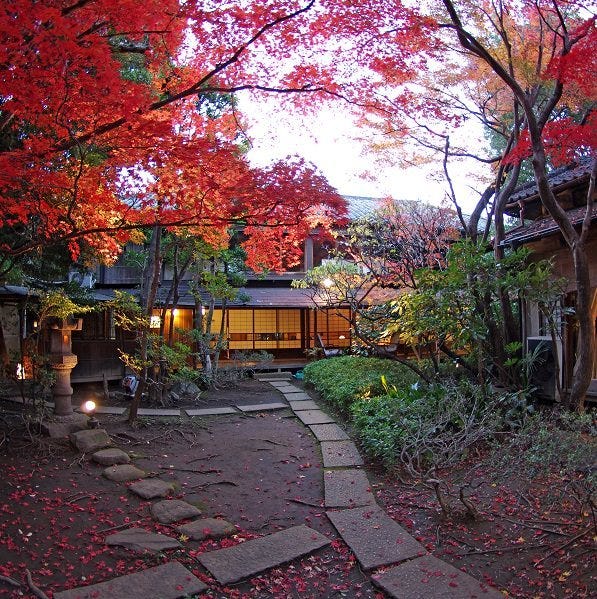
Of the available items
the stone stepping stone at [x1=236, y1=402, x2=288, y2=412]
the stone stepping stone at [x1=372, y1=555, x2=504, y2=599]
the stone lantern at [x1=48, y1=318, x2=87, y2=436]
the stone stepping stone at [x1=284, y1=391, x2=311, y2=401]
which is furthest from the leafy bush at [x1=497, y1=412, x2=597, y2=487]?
the stone stepping stone at [x1=284, y1=391, x2=311, y2=401]

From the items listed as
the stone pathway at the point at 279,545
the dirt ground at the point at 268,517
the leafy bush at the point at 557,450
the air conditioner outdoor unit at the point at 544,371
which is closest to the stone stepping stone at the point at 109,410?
the dirt ground at the point at 268,517

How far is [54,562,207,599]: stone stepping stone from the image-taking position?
13.0 ft

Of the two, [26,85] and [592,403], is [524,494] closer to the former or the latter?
[592,403]

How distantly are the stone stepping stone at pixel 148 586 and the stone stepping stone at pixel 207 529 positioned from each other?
75cm

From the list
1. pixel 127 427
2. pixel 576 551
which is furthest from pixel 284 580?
pixel 127 427

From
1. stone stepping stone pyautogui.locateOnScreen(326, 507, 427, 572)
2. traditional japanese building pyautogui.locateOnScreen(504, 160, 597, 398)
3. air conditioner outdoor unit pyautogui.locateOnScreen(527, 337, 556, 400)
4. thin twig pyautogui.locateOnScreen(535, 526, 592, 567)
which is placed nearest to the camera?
thin twig pyautogui.locateOnScreen(535, 526, 592, 567)

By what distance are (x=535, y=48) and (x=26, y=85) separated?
7.22 m

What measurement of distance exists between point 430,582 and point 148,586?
2.36 m

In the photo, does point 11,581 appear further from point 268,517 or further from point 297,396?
point 297,396

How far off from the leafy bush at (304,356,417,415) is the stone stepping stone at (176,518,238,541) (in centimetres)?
544

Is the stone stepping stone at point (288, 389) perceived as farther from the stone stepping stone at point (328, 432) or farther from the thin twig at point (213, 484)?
the thin twig at point (213, 484)

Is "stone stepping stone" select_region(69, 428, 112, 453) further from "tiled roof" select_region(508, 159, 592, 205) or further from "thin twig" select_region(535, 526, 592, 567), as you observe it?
"tiled roof" select_region(508, 159, 592, 205)

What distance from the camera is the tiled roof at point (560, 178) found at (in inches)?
355

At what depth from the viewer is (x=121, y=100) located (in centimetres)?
569
